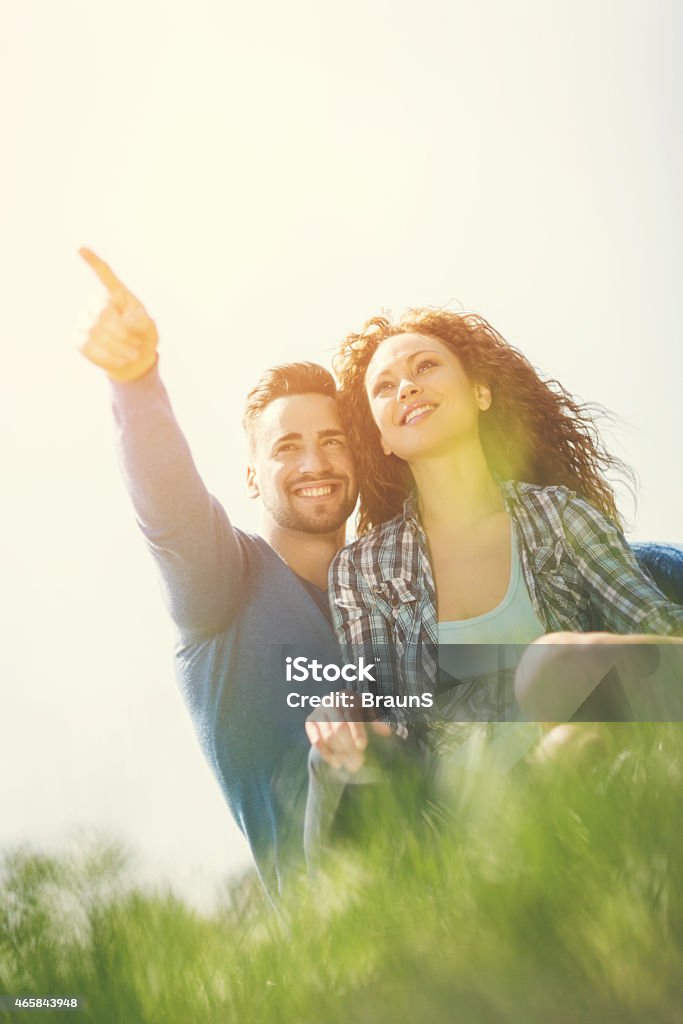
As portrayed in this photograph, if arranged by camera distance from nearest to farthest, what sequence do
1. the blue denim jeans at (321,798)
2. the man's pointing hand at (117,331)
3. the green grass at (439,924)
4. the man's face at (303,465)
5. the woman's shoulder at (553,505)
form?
1. the green grass at (439,924)
2. the blue denim jeans at (321,798)
3. the man's pointing hand at (117,331)
4. the woman's shoulder at (553,505)
5. the man's face at (303,465)

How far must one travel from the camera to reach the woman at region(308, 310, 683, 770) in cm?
124

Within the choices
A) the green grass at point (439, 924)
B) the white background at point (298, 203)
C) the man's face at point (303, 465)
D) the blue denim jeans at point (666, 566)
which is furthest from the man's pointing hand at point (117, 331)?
the blue denim jeans at point (666, 566)

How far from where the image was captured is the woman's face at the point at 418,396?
134 centimetres

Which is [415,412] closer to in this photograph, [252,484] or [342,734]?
[252,484]

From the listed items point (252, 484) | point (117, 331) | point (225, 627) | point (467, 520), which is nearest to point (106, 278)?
point (117, 331)

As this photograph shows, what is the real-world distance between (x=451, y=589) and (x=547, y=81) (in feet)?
2.57

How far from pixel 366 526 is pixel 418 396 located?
0.77 ft

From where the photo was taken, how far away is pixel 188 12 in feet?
4.60

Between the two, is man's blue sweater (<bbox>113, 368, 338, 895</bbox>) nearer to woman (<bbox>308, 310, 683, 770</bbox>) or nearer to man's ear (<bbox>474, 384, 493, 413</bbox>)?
woman (<bbox>308, 310, 683, 770</bbox>)

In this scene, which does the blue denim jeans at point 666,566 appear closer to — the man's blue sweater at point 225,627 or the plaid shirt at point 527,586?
the plaid shirt at point 527,586

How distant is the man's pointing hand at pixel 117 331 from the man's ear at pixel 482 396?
510 millimetres

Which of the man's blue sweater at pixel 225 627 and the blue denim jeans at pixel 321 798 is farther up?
the man's blue sweater at pixel 225 627

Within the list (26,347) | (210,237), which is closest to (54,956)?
(26,347)

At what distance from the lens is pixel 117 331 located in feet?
3.89
